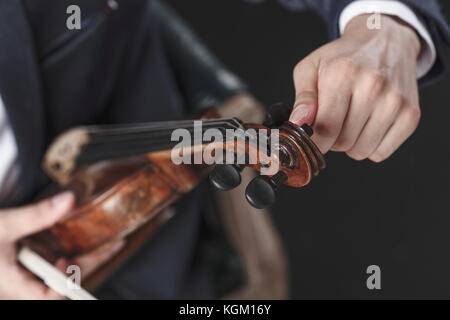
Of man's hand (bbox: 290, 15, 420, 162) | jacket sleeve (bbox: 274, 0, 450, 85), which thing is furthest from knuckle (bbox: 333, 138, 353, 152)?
jacket sleeve (bbox: 274, 0, 450, 85)

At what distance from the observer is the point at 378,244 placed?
1123 millimetres

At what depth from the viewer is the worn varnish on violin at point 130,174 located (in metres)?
0.38

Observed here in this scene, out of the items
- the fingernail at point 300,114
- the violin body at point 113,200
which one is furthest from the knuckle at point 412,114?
the violin body at point 113,200

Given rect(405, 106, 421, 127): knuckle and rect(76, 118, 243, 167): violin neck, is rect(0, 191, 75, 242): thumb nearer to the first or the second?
rect(76, 118, 243, 167): violin neck

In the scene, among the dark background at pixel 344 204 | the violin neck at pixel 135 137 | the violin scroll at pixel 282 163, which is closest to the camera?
the violin scroll at pixel 282 163

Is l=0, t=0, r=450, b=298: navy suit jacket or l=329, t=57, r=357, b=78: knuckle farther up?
l=0, t=0, r=450, b=298: navy suit jacket

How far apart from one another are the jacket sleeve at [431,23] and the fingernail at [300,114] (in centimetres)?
14

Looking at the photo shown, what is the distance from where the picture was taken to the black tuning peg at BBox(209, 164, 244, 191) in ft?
1.29

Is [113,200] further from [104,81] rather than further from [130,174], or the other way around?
[104,81]

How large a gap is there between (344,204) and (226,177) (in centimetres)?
79

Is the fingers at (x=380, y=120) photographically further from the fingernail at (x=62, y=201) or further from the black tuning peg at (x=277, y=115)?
the fingernail at (x=62, y=201)

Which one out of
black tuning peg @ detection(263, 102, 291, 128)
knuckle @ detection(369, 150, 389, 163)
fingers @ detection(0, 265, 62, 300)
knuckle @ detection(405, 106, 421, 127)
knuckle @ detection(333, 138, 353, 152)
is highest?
knuckle @ detection(405, 106, 421, 127)

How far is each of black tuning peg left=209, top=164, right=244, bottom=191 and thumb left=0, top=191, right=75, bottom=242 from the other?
0.31 m
